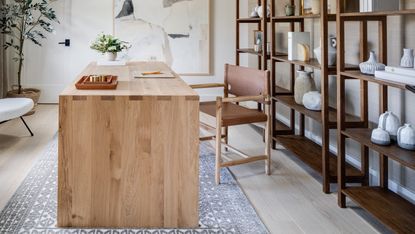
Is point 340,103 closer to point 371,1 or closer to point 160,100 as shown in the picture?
point 371,1

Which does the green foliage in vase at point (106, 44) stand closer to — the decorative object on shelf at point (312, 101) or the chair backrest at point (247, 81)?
the chair backrest at point (247, 81)

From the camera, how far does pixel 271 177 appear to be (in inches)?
123

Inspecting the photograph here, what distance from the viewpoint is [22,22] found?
5410 mm

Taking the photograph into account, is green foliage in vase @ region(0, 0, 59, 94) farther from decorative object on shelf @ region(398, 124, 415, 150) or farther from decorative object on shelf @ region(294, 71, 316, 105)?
decorative object on shelf @ region(398, 124, 415, 150)

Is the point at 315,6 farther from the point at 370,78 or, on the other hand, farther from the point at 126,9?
the point at 126,9

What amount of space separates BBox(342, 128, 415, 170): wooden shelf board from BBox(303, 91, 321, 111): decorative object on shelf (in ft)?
1.97

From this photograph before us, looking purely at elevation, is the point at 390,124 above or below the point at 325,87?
below

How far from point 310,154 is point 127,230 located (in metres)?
1.67

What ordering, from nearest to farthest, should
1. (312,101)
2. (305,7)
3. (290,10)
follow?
1. (312,101)
2. (305,7)
3. (290,10)

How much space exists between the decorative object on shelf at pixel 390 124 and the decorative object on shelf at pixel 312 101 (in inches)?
33.4

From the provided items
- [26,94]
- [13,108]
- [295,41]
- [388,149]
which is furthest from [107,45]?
[388,149]

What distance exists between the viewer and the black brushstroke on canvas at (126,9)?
241 inches

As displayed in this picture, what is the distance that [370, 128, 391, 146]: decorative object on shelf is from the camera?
2.17 metres

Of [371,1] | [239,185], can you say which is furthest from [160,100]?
[371,1]
